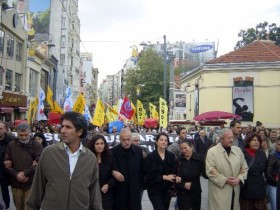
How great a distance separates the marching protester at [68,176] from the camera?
399cm

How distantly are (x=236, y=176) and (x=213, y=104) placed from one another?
23.2 m

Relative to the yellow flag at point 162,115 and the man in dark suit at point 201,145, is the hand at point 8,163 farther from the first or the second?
the yellow flag at point 162,115

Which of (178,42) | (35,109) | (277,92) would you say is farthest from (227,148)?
(178,42)

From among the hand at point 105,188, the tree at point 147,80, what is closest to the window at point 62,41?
the tree at point 147,80

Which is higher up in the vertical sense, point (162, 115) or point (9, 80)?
point (9, 80)

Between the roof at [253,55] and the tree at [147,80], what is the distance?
21428 mm

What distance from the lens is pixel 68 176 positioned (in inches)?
158

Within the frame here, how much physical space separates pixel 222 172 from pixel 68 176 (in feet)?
11.4

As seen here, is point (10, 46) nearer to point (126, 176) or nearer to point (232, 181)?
point (126, 176)

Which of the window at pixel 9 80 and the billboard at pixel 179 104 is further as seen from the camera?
the window at pixel 9 80

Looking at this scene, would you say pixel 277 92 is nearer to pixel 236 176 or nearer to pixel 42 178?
pixel 236 176

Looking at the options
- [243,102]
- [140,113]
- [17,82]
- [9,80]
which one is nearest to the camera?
[140,113]

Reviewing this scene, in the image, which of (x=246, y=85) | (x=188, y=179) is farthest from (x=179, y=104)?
(x=188, y=179)

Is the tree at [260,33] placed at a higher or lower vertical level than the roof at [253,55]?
higher
